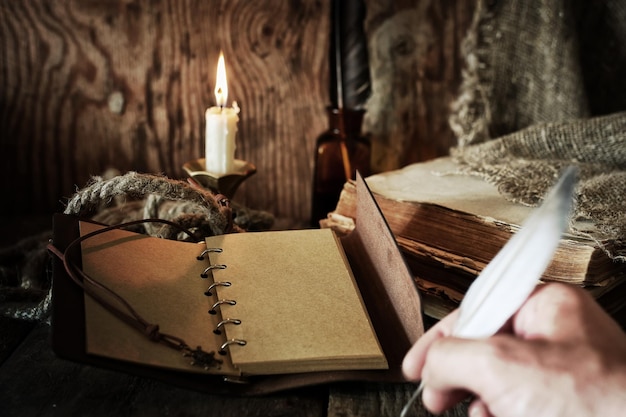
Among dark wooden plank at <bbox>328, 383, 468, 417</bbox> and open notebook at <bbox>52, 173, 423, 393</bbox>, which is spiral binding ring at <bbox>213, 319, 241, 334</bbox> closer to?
open notebook at <bbox>52, 173, 423, 393</bbox>

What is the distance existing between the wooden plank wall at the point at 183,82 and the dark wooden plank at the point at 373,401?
0.75 m

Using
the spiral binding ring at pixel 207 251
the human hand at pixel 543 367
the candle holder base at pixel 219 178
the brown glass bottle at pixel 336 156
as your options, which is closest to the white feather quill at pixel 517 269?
the human hand at pixel 543 367

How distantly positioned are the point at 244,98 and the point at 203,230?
0.47 m

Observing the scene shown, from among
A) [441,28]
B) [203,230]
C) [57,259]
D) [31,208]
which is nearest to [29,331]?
[57,259]

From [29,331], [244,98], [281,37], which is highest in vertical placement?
[281,37]

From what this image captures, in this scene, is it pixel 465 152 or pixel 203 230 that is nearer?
pixel 203 230

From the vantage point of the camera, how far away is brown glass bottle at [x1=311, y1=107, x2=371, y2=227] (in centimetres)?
128

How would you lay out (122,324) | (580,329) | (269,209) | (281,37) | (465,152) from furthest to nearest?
(269,209)
(281,37)
(465,152)
(122,324)
(580,329)

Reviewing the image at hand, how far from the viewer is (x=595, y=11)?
1340 millimetres

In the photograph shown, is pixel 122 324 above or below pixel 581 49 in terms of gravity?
below

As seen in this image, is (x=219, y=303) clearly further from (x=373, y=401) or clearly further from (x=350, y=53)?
(x=350, y=53)

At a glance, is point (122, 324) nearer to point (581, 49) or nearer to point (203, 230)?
point (203, 230)

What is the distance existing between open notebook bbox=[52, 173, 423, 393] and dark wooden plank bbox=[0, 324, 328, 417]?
0.07 ft

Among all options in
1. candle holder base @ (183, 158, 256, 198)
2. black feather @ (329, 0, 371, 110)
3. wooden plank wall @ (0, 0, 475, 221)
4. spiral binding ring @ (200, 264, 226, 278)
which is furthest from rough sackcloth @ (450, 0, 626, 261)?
spiral binding ring @ (200, 264, 226, 278)
